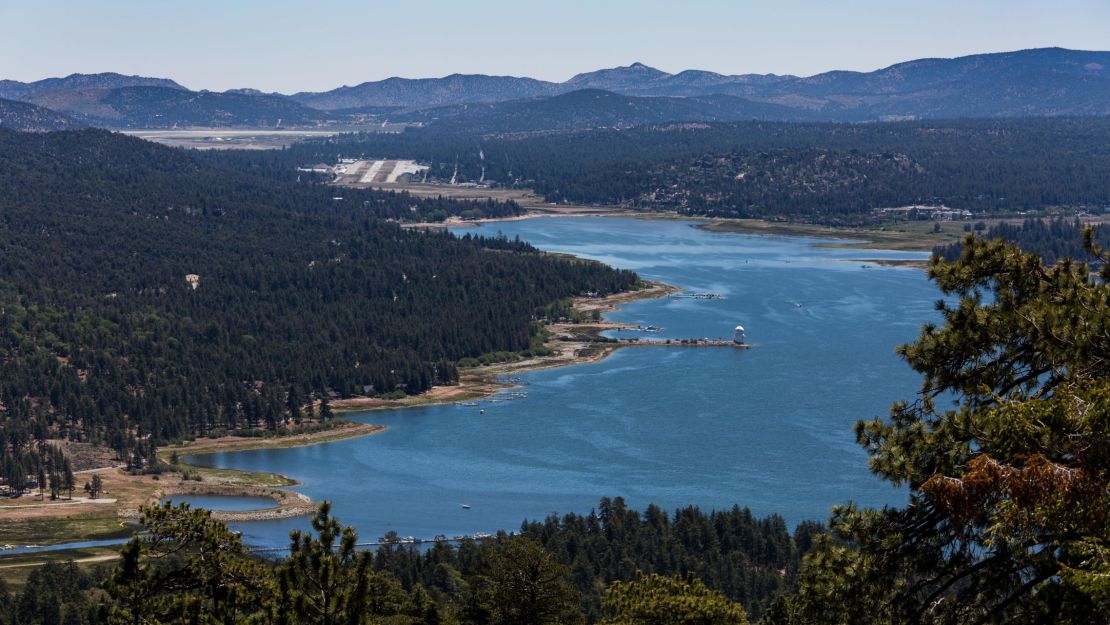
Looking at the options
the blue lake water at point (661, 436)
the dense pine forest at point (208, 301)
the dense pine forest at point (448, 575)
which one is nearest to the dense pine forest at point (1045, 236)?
the blue lake water at point (661, 436)

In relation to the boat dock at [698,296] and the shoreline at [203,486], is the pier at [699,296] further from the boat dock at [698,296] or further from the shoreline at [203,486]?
the shoreline at [203,486]

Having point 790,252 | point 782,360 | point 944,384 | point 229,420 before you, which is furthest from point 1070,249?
point 944,384

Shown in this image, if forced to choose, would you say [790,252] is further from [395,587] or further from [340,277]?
[395,587]

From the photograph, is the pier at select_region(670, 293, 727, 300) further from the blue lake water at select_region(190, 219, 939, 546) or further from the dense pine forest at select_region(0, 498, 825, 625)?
the dense pine forest at select_region(0, 498, 825, 625)

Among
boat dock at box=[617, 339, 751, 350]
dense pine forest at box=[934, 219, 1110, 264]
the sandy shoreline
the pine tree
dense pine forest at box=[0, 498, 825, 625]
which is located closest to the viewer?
the pine tree

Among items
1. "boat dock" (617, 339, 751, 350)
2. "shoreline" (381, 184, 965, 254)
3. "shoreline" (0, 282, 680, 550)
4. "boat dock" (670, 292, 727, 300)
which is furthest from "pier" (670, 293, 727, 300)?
"shoreline" (381, 184, 965, 254)

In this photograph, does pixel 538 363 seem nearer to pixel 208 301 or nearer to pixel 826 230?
pixel 208 301

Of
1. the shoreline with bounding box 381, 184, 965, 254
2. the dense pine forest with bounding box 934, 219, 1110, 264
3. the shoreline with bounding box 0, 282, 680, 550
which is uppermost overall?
the dense pine forest with bounding box 934, 219, 1110, 264

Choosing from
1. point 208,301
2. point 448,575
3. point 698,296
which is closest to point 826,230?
point 698,296
